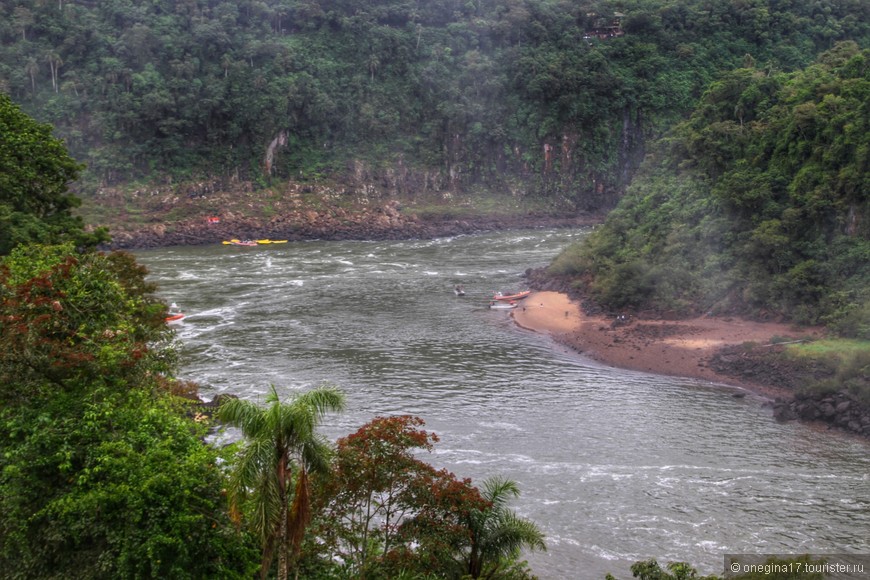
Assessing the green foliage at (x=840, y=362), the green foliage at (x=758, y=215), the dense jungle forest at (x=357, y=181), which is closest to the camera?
the dense jungle forest at (x=357, y=181)

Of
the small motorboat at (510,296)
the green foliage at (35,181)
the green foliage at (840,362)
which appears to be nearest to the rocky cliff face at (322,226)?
the small motorboat at (510,296)

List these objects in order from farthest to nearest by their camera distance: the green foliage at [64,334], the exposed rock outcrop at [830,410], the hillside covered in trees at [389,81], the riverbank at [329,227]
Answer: the hillside covered in trees at [389,81] < the riverbank at [329,227] < the exposed rock outcrop at [830,410] < the green foliage at [64,334]

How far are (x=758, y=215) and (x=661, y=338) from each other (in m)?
9.42

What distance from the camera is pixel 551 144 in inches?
3556

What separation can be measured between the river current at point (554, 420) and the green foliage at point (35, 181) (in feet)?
27.8

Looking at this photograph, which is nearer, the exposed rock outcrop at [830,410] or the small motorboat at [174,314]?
the exposed rock outcrop at [830,410]

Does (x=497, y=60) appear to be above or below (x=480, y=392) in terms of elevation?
above

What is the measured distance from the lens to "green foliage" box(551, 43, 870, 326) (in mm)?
37719

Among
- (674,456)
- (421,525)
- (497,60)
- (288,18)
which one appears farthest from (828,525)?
(288,18)

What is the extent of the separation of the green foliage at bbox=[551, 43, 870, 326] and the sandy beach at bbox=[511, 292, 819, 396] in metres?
1.37

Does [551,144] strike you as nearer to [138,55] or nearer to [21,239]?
[138,55]

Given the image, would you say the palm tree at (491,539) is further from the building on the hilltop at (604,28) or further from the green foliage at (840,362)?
the building on the hilltop at (604,28)

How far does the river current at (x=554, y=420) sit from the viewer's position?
2164cm

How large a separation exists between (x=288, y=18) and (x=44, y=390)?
284 ft
